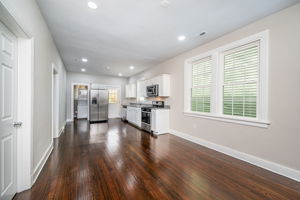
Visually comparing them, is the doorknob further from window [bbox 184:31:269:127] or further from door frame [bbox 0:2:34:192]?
window [bbox 184:31:269:127]

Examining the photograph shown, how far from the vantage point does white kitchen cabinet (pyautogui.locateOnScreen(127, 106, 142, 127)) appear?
5.34m

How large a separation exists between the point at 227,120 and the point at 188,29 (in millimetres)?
2211

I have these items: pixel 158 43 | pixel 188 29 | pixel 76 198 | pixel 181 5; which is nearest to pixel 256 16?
pixel 188 29

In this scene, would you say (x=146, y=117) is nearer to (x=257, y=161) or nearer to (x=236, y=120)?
(x=236, y=120)

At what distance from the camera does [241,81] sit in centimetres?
268

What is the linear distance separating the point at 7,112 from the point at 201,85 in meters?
3.87

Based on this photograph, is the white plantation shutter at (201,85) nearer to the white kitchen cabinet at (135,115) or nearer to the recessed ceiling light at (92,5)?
the white kitchen cabinet at (135,115)

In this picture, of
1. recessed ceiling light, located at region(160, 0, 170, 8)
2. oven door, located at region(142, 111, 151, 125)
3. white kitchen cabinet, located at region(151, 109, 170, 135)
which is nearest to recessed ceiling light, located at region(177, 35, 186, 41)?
recessed ceiling light, located at region(160, 0, 170, 8)

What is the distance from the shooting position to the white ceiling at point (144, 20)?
1932 millimetres

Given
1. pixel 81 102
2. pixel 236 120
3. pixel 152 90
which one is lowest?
pixel 236 120

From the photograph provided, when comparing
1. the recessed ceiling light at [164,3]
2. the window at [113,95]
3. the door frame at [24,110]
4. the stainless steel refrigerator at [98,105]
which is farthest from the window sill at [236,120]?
the window at [113,95]

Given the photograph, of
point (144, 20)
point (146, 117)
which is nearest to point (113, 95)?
point (146, 117)

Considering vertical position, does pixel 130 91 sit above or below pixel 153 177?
above

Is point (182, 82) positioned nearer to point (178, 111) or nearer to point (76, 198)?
point (178, 111)
